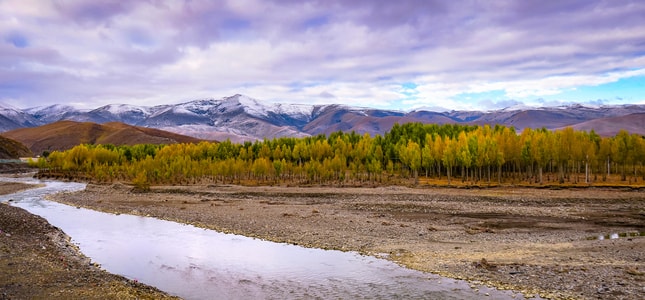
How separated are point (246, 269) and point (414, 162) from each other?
256 feet

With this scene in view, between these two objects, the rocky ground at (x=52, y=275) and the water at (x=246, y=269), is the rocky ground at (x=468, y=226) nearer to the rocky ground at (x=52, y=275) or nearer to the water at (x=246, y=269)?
the water at (x=246, y=269)

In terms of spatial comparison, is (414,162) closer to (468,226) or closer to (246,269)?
(468,226)

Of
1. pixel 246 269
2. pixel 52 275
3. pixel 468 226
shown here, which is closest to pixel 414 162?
pixel 468 226

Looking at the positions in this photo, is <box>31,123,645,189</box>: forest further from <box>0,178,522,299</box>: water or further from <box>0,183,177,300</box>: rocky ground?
<box>0,183,177,300</box>: rocky ground

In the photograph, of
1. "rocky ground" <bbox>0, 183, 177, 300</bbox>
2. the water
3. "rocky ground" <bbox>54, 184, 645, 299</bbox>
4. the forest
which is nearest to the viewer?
"rocky ground" <bbox>0, 183, 177, 300</bbox>

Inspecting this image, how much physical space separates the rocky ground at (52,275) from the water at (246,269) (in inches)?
58.3

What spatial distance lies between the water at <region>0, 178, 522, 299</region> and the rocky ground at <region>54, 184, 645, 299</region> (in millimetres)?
1958

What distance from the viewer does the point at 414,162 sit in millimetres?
100250

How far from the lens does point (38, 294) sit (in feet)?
61.3

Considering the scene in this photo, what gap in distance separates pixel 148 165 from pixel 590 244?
103300mm

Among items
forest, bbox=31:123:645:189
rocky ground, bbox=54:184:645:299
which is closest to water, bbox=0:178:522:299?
rocky ground, bbox=54:184:645:299

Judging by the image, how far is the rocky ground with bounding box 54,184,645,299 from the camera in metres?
23.8

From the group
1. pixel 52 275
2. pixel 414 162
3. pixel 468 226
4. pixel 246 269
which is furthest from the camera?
pixel 414 162

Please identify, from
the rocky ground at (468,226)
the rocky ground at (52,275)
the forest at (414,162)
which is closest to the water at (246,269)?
the rocky ground at (52,275)
